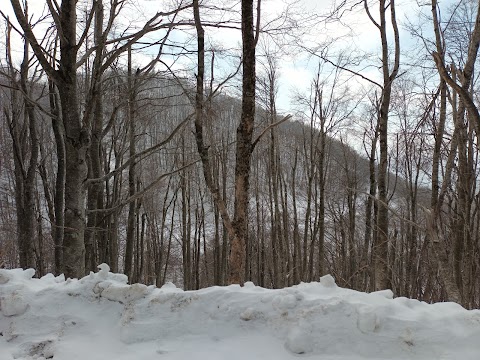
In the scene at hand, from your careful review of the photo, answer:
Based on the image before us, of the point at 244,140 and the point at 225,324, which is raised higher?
the point at 244,140

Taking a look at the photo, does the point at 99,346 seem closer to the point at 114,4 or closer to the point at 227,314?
the point at 227,314

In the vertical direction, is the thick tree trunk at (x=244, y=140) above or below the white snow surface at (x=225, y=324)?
above

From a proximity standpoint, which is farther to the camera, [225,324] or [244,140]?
[244,140]

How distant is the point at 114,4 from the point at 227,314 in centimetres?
498

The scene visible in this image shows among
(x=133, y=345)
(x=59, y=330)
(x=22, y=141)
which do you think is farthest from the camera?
(x=22, y=141)

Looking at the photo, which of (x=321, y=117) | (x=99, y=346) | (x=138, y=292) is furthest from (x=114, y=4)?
(x=321, y=117)

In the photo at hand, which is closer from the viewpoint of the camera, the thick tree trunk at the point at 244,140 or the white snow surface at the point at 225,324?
the white snow surface at the point at 225,324

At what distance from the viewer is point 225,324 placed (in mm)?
2285

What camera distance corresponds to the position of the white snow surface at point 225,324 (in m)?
1.99

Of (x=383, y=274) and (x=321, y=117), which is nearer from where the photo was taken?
(x=383, y=274)

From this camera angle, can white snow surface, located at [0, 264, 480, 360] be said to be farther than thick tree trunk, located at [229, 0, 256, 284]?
No

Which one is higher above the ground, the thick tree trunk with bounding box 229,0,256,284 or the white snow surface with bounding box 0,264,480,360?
the thick tree trunk with bounding box 229,0,256,284

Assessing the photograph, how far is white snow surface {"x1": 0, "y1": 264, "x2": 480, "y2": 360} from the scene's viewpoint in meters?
1.99

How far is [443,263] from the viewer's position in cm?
559
